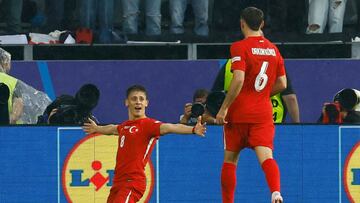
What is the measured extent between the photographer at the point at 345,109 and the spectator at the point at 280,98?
Result: 0.32 meters

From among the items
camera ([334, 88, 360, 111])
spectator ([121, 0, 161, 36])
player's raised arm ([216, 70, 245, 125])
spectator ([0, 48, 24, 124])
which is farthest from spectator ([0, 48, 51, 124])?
camera ([334, 88, 360, 111])

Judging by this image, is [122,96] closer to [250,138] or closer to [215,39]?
[215,39]

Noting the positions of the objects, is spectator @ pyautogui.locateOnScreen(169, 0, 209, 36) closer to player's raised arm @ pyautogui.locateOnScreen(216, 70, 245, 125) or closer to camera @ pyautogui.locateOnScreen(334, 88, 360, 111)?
camera @ pyautogui.locateOnScreen(334, 88, 360, 111)

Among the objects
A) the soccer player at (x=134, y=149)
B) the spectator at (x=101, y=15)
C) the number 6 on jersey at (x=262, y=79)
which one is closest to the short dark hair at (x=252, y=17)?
the number 6 on jersey at (x=262, y=79)

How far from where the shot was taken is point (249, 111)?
1247 cm

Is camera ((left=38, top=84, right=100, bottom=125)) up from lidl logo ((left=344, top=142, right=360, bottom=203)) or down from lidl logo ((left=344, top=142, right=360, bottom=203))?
up

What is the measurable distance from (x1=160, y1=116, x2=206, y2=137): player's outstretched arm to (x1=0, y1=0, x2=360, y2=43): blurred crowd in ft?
13.5

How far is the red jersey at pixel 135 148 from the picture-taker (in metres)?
12.5

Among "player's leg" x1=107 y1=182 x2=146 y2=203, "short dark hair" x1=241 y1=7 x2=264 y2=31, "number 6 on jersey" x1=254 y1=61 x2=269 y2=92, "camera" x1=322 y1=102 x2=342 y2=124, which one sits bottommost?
"player's leg" x1=107 y1=182 x2=146 y2=203

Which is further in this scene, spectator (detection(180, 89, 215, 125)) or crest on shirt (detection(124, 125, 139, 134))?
spectator (detection(180, 89, 215, 125))

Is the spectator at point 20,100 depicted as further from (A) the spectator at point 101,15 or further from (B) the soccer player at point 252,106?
(B) the soccer player at point 252,106

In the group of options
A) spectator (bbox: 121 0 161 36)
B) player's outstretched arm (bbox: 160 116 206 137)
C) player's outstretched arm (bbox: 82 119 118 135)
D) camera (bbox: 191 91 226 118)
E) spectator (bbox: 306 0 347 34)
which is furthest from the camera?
spectator (bbox: 306 0 347 34)

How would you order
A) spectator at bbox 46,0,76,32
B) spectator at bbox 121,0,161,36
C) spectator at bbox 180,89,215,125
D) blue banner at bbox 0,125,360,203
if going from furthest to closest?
1. spectator at bbox 46,0,76,32
2. spectator at bbox 121,0,161,36
3. spectator at bbox 180,89,215,125
4. blue banner at bbox 0,125,360,203

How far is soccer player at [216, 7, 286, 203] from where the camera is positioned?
12.4 metres
